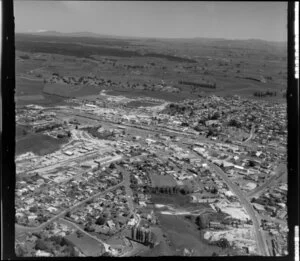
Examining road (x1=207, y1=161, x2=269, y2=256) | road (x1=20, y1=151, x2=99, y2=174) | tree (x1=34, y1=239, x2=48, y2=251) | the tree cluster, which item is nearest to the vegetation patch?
road (x1=20, y1=151, x2=99, y2=174)

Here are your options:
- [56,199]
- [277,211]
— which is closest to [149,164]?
[56,199]

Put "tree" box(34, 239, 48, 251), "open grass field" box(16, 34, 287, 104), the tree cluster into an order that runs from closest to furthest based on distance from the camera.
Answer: "tree" box(34, 239, 48, 251), "open grass field" box(16, 34, 287, 104), the tree cluster

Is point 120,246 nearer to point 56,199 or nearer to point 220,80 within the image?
point 56,199

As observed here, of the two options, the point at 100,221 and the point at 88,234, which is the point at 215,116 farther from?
the point at 88,234

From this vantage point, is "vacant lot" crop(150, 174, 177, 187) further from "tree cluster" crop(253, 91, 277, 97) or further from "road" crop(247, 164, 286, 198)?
"tree cluster" crop(253, 91, 277, 97)

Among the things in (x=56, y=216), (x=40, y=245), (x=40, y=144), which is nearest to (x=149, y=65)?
(x=40, y=144)

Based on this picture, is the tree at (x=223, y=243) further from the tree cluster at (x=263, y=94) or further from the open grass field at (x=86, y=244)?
the tree cluster at (x=263, y=94)

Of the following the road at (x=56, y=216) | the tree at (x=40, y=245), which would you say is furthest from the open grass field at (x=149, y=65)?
the tree at (x=40, y=245)
